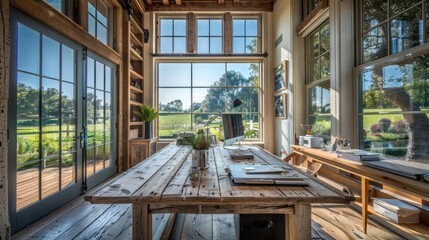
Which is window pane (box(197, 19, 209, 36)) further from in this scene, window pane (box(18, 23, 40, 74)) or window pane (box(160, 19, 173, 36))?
window pane (box(18, 23, 40, 74))

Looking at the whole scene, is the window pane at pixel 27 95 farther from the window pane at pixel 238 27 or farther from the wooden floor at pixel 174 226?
the window pane at pixel 238 27

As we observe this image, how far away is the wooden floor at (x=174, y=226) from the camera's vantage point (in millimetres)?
2010

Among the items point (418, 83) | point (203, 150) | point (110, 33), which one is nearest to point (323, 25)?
point (418, 83)

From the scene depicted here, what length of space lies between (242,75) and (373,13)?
322cm

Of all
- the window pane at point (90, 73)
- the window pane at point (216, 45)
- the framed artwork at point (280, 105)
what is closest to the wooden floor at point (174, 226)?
the window pane at point (90, 73)

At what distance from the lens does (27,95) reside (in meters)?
2.23

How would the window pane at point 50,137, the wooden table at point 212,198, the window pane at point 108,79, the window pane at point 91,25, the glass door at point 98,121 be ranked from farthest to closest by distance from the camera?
the window pane at point 108,79, the window pane at point 91,25, the glass door at point 98,121, the window pane at point 50,137, the wooden table at point 212,198

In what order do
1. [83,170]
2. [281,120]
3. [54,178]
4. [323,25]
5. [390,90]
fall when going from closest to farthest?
[390,90], [54,178], [83,170], [323,25], [281,120]

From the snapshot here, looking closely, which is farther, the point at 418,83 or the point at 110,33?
the point at 110,33

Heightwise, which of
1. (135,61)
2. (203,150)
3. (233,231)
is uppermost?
(135,61)

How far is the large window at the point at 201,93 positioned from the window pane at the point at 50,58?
299 centimetres

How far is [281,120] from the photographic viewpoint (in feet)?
16.1

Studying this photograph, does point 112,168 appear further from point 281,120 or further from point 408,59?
point 408,59

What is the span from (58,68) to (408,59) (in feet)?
13.0
